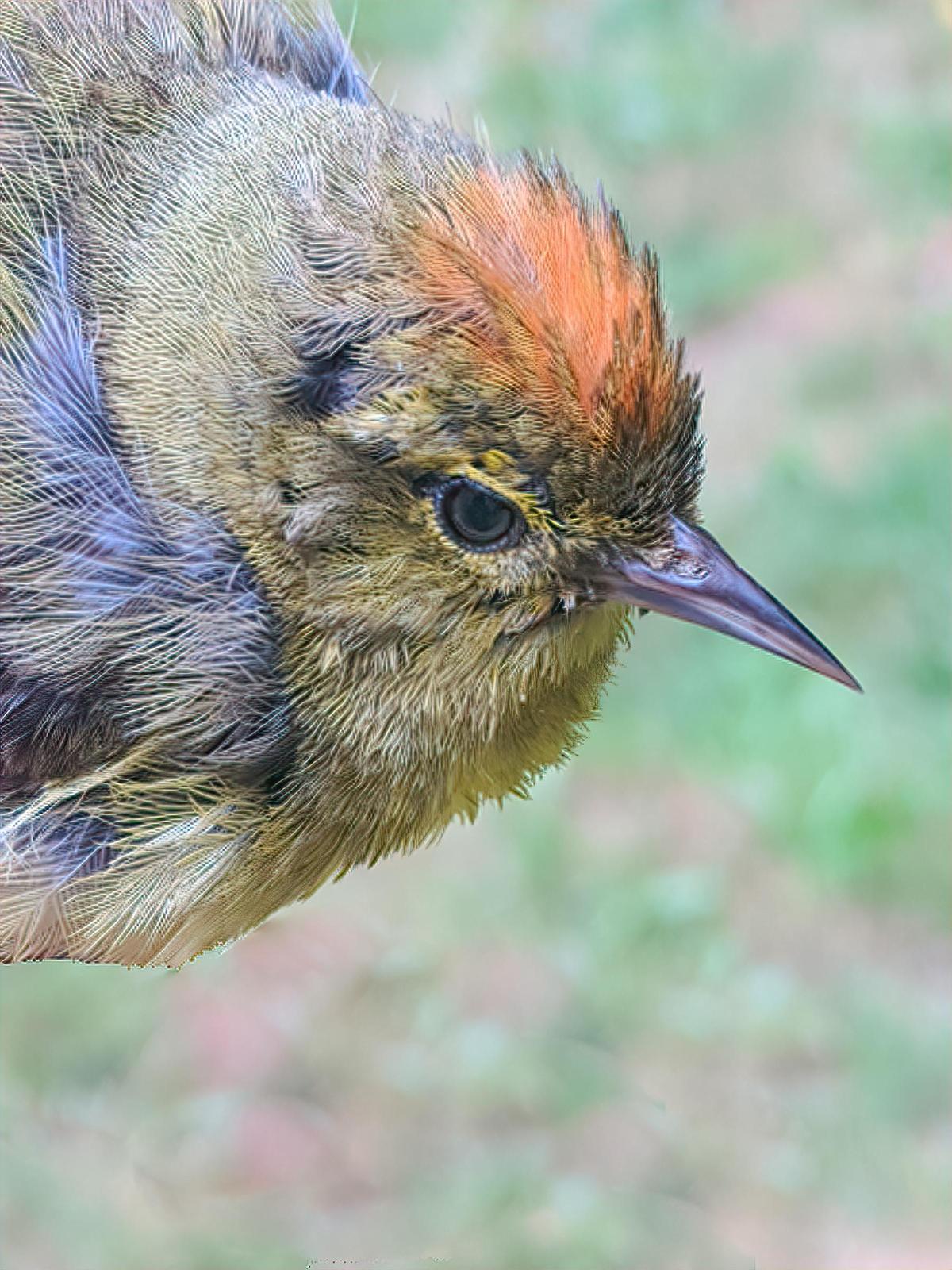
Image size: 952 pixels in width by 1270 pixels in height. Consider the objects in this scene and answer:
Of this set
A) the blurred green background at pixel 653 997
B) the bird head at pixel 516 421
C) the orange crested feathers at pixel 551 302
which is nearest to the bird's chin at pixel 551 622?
the bird head at pixel 516 421

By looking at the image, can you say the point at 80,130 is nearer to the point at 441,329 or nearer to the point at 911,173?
the point at 441,329

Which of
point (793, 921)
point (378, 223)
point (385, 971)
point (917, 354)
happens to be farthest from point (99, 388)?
point (917, 354)

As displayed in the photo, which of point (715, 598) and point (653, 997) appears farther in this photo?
point (653, 997)

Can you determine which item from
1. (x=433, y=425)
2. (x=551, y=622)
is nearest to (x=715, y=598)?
(x=551, y=622)

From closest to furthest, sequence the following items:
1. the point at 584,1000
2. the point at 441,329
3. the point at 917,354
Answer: the point at 441,329, the point at 584,1000, the point at 917,354

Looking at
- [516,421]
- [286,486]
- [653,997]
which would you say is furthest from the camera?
[653,997]

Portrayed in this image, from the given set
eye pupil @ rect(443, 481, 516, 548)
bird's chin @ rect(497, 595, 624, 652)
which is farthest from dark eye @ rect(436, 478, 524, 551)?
bird's chin @ rect(497, 595, 624, 652)

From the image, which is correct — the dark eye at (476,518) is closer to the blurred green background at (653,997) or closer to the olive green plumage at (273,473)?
the olive green plumage at (273,473)

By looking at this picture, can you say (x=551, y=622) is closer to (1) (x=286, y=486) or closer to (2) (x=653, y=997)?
(1) (x=286, y=486)

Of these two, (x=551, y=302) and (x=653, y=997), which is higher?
(x=551, y=302)
